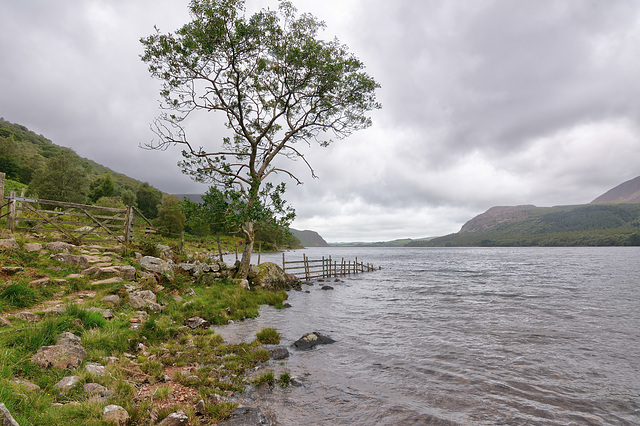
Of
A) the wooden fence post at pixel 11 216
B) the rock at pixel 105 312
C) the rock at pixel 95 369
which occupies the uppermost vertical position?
the wooden fence post at pixel 11 216

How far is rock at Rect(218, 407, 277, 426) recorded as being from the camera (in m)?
5.19

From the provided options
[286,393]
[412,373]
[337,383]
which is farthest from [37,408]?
[412,373]

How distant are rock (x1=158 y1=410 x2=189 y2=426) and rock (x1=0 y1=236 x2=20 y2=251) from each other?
10.8 meters

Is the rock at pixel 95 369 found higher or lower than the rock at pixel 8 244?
lower

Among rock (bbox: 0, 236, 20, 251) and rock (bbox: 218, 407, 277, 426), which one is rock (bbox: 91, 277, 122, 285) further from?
rock (bbox: 218, 407, 277, 426)

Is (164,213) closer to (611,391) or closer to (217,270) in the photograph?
(217,270)

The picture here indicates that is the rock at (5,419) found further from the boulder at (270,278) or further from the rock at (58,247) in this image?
the boulder at (270,278)

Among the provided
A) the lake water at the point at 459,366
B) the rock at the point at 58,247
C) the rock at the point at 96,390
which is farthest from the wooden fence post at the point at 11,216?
the rock at the point at 96,390

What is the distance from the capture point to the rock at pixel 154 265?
13977mm

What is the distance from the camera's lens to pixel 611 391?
7.52 m

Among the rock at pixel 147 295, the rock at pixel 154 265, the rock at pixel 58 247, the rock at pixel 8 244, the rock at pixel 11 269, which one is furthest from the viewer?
the rock at pixel 154 265

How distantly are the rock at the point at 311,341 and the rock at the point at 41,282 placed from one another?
337 inches

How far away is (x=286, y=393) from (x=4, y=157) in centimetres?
9157

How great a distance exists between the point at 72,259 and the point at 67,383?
871 cm
